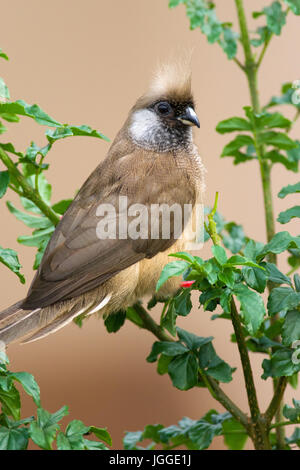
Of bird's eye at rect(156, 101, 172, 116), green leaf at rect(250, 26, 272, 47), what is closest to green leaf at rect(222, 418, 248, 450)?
bird's eye at rect(156, 101, 172, 116)

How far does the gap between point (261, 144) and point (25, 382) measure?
3.30 ft

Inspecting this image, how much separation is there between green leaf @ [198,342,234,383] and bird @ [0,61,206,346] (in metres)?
0.28

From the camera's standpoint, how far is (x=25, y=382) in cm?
119

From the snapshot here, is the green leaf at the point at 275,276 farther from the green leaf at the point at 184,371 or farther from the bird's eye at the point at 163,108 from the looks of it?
the bird's eye at the point at 163,108

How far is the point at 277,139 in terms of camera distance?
67.4 inches

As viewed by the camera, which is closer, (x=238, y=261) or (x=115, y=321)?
(x=238, y=261)

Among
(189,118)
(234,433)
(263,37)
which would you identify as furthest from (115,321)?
(263,37)

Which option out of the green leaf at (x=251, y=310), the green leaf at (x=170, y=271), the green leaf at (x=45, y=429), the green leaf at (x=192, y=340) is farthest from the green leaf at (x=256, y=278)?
the green leaf at (x=45, y=429)

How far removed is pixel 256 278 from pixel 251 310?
3.1 inches

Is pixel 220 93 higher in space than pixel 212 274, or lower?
higher

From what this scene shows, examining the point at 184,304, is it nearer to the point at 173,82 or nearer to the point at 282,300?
the point at 282,300

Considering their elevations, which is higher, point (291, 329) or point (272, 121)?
point (272, 121)

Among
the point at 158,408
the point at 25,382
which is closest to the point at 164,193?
the point at 25,382
